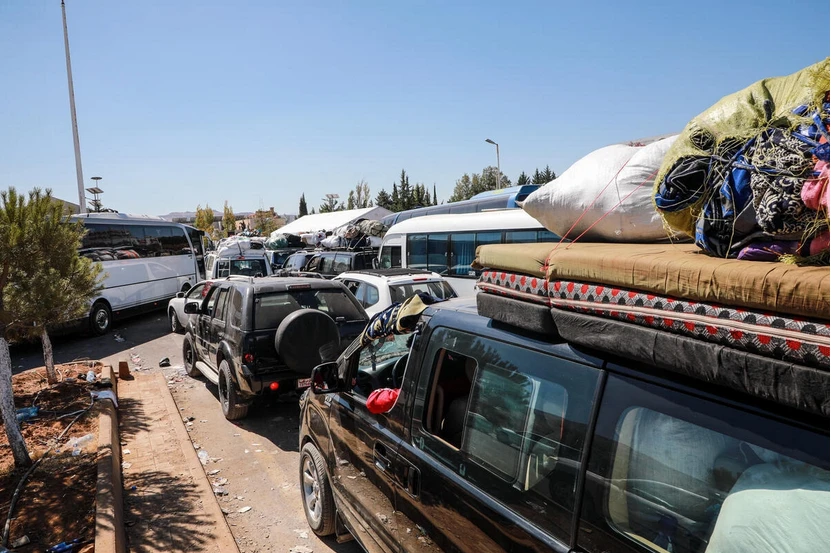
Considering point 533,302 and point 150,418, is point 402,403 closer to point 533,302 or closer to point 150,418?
point 533,302

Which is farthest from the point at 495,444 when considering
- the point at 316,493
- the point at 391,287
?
the point at 391,287

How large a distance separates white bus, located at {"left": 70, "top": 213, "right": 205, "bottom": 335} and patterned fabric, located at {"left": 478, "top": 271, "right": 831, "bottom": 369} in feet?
46.3

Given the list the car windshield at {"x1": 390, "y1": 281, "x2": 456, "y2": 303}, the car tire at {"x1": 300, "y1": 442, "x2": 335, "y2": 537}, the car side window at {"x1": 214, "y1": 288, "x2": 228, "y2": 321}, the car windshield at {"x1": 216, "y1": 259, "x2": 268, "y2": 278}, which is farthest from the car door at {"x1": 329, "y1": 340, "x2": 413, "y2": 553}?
the car windshield at {"x1": 216, "y1": 259, "x2": 268, "y2": 278}

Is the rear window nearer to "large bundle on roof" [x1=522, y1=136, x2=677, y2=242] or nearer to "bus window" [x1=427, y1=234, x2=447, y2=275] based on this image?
"large bundle on roof" [x1=522, y1=136, x2=677, y2=242]

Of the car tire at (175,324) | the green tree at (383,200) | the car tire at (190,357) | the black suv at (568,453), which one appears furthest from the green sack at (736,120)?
the green tree at (383,200)

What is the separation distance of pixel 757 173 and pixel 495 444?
4.85 ft

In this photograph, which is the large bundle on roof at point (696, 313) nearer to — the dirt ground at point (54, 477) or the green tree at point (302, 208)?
the dirt ground at point (54, 477)

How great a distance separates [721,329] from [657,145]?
1.55 m

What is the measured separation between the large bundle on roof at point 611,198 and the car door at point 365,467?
61.2 inches

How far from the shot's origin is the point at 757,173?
1.66m

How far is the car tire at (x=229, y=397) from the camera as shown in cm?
687

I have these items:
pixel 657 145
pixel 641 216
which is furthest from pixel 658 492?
pixel 657 145

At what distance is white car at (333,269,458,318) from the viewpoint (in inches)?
359

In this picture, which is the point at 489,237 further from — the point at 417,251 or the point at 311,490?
the point at 311,490
